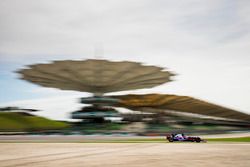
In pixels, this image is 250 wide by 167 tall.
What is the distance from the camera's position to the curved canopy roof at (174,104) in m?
115

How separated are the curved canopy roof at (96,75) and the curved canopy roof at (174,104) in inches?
343

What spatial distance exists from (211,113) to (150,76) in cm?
3929

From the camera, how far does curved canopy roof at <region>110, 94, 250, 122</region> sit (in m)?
115

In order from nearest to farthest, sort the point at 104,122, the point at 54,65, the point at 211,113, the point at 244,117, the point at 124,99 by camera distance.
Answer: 1. the point at 54,65
2. the point at 104,122
3. the point at 124,99
4. the point at 211,113
5. the point at 244,117

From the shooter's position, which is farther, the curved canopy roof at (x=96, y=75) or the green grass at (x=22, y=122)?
the green grass at (x=22, y=122)

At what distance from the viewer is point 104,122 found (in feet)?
347

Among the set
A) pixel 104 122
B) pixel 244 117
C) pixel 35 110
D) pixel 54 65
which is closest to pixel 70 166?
pixel 54 65

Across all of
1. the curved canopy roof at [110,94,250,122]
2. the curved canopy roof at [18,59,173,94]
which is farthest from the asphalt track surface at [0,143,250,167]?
the curved canopy roof at [110,94,250,122]

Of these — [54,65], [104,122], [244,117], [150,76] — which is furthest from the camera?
[244,117]

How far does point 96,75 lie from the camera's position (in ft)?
310

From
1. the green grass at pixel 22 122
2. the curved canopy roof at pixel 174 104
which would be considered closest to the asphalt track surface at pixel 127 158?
the green grass at pixel 22 122

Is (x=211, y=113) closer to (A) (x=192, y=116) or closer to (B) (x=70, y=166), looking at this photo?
(A) (x=192, y=116)

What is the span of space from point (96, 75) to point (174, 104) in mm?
34954

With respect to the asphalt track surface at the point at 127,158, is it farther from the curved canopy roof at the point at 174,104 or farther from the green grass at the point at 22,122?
the curved canopy roof at the point at 174,104
